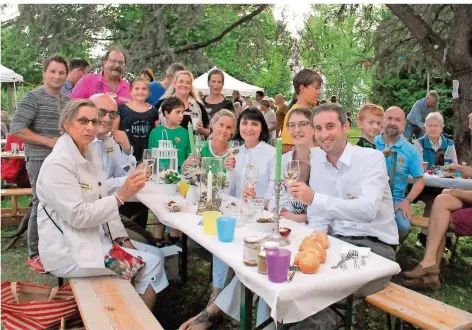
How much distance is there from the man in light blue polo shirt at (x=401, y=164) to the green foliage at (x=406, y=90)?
41.3 feet

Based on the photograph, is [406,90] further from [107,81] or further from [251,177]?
[251,177]

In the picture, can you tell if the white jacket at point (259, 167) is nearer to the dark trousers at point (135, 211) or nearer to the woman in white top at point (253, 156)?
the woman in white top at point (253, 156)

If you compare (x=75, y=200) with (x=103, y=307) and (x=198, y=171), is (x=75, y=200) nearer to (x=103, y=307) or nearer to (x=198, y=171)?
(x=103, y=307)

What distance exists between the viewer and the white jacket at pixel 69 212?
8.87 ft

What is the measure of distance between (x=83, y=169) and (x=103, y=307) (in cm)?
88

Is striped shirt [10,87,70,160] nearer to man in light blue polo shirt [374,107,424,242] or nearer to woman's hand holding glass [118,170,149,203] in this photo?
woman's hand holding glass [118,170,149,203]

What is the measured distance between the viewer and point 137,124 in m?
4.90

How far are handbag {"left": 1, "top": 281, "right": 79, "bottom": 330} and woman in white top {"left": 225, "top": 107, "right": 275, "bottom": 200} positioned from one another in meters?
1.56

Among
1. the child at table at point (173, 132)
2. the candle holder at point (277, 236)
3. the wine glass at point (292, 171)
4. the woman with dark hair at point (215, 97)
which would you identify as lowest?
the candle holder at point (277, 236)

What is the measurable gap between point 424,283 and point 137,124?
10.5 ft

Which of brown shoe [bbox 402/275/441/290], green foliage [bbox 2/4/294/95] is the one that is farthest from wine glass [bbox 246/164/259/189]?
green foliage [bbox 2/4/294/95]

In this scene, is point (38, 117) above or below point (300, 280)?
above

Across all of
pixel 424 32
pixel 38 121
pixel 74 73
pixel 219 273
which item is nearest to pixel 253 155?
pixel 219 273

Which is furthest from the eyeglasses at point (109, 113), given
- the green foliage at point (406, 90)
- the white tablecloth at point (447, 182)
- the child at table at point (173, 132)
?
the green foliage at point (406, 90)
